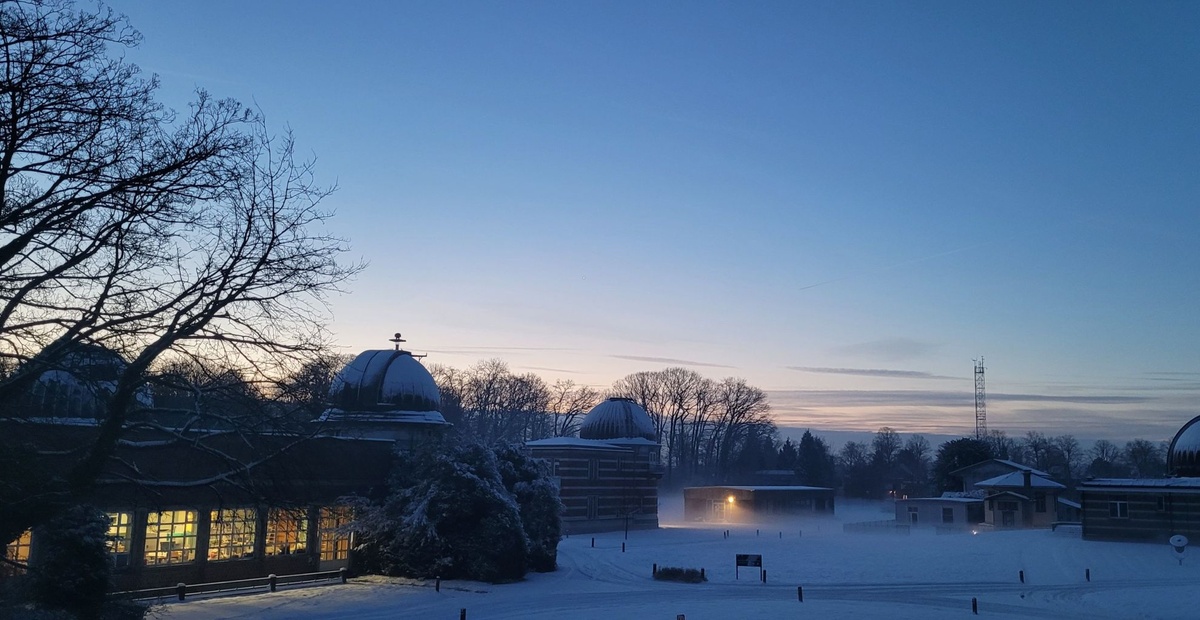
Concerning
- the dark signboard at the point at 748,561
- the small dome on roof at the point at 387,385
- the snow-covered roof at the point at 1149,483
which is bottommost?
the dark signboard at the point at 748,561

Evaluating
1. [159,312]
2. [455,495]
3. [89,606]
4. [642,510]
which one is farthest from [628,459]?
[159,312]

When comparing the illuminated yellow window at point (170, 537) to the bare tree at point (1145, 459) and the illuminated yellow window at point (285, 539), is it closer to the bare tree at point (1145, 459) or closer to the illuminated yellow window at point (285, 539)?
the illuminated yellow window at point (285, 539)

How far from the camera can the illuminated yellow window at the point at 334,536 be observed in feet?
115

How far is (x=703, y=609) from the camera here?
27.8 m

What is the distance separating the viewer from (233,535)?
31828 millimetres

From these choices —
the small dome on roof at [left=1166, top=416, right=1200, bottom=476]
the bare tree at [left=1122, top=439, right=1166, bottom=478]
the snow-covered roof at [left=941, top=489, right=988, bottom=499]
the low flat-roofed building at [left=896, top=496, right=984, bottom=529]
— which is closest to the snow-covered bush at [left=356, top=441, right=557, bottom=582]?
the small dome on roof at [left=1166, top=416, right=1200, bottom=476]

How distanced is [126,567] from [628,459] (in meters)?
41.5

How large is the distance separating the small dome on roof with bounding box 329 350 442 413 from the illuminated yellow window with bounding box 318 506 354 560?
8924 mm

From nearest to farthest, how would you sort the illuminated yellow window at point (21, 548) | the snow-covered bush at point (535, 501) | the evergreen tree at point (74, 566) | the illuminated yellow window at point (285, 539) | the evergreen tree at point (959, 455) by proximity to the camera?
the evergreen tree at point (74, 566), the illuminated yellow window at point (21, 548), the illuminated yellow window at point (285, 539), the snow-covered bush at point (535, 501), the evergreen tree at point (959, 455)

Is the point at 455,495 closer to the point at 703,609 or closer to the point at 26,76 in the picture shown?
the point at 703,609

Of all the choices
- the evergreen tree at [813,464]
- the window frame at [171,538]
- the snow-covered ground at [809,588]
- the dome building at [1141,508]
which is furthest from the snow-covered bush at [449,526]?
the evergreen tree at [813,464]

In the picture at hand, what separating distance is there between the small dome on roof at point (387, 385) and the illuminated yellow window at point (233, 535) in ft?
38.0

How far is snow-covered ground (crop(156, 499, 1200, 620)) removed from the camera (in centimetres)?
2700

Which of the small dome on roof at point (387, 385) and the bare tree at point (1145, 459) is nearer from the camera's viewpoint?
the small dome on roof at point (387, 385)
